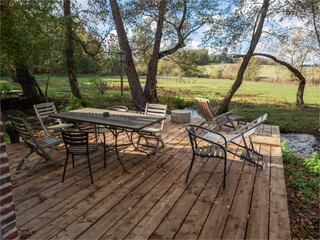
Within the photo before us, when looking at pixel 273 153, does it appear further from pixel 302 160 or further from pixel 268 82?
pixel 268 82

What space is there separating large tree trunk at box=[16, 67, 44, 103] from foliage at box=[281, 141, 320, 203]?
10.3m

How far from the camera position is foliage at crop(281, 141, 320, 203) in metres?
2.95

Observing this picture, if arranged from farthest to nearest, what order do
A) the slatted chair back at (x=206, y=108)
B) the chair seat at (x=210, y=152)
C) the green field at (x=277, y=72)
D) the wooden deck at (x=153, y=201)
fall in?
the green field at (x=277, y=72)
the slatted chair back at (x=206, y=108)
the chair seat at (x=210, y=152)
the wooden deck at (x=153, y=201)

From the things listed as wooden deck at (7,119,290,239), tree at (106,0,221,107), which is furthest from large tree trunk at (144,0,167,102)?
wooden deck at (7,119,290,239)

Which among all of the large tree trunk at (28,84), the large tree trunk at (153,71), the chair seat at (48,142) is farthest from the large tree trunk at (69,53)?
the chair seat at (48,142)

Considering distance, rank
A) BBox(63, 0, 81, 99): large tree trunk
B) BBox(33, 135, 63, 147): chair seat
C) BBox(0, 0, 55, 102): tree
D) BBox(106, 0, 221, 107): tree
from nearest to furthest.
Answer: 1. BBox(33, 135, 63, 147): chair seat
2. BBox(0, 0, 55, 102): tree
3. BBox(106, 0, 221, 107): tree
4. BBox(63, 0, 81, 99): large tree trunk

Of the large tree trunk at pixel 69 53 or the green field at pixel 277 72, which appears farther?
the green field at pixel 277 72

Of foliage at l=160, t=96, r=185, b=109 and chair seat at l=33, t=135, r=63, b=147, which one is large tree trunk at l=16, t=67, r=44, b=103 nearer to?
foliage at l=160, t=96, r=185, b=109

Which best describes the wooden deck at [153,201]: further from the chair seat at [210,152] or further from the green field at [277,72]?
the green field at [277,72]

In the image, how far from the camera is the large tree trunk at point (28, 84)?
30.3 feet

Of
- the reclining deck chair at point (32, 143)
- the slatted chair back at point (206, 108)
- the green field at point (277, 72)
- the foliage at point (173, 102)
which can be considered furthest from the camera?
the foliage at point (173, 102)

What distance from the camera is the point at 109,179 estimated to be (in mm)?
2900

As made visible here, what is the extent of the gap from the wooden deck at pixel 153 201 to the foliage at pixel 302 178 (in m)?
0.36

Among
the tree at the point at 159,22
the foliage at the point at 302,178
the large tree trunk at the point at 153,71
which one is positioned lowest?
the foliage at the point at 302,178
